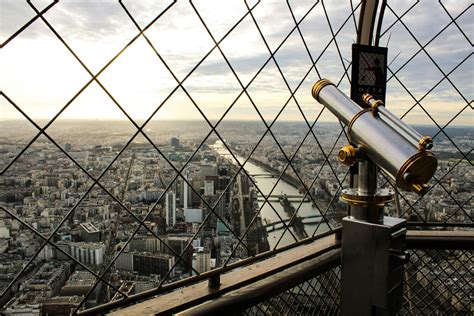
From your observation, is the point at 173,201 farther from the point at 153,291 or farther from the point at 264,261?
the point at 264,261

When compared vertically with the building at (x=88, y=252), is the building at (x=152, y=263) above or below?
below

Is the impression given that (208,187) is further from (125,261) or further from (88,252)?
Answer: (88,252)

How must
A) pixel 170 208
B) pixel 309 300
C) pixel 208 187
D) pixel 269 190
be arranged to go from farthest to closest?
pixel 309 300 < pixel 269 190 < pixel 208 187 < pixel 170 208

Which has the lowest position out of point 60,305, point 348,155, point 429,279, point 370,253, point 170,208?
point 429,279

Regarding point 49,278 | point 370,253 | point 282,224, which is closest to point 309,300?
point 282,224

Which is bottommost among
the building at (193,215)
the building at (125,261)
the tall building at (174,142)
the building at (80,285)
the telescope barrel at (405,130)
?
the building at (80,285)

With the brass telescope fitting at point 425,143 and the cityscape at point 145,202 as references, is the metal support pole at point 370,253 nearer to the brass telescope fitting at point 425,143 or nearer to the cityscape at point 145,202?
the brass telescope fitting at point 425,143

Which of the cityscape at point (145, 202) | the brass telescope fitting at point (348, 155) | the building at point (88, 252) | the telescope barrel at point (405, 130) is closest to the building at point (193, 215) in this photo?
the cityscape at point (145, 202)

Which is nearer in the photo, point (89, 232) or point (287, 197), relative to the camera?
point (89, 232)
